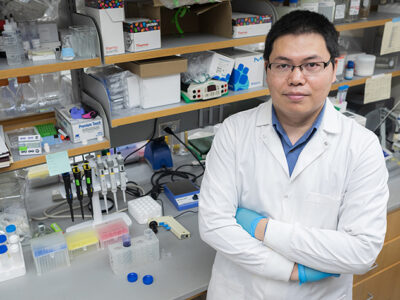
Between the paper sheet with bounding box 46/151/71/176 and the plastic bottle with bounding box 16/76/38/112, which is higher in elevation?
the plastic bottle with bounding box 16/76/38/112

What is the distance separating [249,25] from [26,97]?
1.13 metres

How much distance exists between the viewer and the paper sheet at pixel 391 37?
92.0 inches

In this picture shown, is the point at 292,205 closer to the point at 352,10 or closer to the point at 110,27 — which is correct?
the point at 110,27

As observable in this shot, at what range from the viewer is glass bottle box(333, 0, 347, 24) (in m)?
2.16

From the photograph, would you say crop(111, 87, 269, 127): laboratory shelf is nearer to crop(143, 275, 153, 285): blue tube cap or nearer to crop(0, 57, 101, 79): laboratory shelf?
crop(0, 57, 101, 79): laboratory shelf

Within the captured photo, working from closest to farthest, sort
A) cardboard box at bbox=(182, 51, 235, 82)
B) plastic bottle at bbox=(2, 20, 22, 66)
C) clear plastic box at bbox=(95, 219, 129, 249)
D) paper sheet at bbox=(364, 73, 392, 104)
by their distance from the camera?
1. plastic bottle at bbox=(2, 20, 22, 66)
2. clear plastic box at bbox=(95, 219, 129, 249)
3. cardboard box at bbox=(182, 51, 235, 82)
4. paper sheet at bbox=(364, 73, 392, 104)

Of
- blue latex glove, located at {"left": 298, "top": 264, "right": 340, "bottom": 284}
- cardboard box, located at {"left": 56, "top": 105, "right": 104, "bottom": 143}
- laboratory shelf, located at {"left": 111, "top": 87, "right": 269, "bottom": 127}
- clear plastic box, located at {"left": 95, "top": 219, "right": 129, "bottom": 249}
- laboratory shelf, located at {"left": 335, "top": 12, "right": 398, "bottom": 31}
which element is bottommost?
clear plastic box, located at {"left": 95, "top": 219, "right": 129, "bottom": 249}

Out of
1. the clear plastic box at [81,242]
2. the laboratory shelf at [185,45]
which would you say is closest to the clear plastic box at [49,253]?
the clear plastic box at [81,242]

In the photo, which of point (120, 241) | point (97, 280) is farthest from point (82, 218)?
point (97, 280)

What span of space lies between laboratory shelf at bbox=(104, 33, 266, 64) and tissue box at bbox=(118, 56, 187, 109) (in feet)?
0.22

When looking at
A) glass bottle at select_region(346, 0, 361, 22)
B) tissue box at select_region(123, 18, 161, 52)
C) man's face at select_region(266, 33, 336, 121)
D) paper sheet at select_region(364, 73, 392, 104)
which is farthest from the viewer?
paper sheet at select_region(364, 73, 392, 104)

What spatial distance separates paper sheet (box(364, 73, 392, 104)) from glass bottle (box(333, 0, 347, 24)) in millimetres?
472

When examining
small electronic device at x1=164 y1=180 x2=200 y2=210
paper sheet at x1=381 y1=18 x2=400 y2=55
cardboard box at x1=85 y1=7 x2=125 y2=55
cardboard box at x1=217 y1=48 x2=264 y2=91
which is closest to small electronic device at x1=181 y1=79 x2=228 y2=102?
cardboard box at x1=217 y1=48 x2=264 y2=91

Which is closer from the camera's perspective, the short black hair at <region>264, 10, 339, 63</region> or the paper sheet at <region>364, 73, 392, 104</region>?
the short black hair at <region>264, 10, 339, 63</region>
